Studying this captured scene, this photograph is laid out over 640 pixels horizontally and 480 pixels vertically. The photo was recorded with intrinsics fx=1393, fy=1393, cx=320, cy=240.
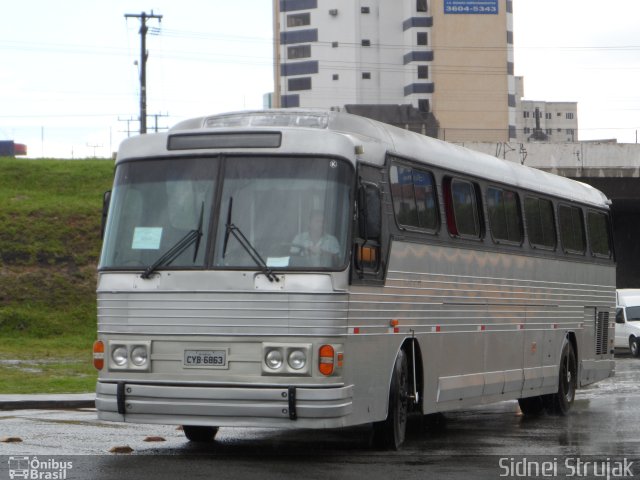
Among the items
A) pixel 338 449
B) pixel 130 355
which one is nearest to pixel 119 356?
pixel 130 355

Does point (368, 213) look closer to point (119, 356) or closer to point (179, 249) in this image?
point (179, 249)

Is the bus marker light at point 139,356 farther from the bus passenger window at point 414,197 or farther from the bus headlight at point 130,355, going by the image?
the bus passenger window at point 414,197

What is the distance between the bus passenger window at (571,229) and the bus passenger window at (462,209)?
3.88 metres

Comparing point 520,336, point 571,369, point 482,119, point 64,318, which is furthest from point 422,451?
point 482,119

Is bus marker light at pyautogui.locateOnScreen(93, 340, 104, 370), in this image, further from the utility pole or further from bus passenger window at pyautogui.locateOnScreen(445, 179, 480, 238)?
the utility pole

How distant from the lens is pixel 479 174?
55.7 ft

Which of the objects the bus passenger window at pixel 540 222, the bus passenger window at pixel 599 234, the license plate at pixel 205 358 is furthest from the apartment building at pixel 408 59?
the license plate at pixel 205 358

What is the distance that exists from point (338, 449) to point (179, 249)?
9.32 feet

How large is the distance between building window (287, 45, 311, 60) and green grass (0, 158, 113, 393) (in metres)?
82.6

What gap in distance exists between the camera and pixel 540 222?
755 inches

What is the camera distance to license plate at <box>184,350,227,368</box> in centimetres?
1247

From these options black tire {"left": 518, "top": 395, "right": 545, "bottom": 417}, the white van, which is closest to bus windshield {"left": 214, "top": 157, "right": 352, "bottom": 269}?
black tire {"left": 518, "top": 395, "right": 545, "bottom": 417}

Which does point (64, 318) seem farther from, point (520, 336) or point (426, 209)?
point (426, 209)

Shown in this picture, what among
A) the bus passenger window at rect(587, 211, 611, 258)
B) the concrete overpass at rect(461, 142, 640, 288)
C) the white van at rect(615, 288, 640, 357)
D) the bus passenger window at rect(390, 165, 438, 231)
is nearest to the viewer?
the bus passenger window at rect(390, 165, 438, 231)
